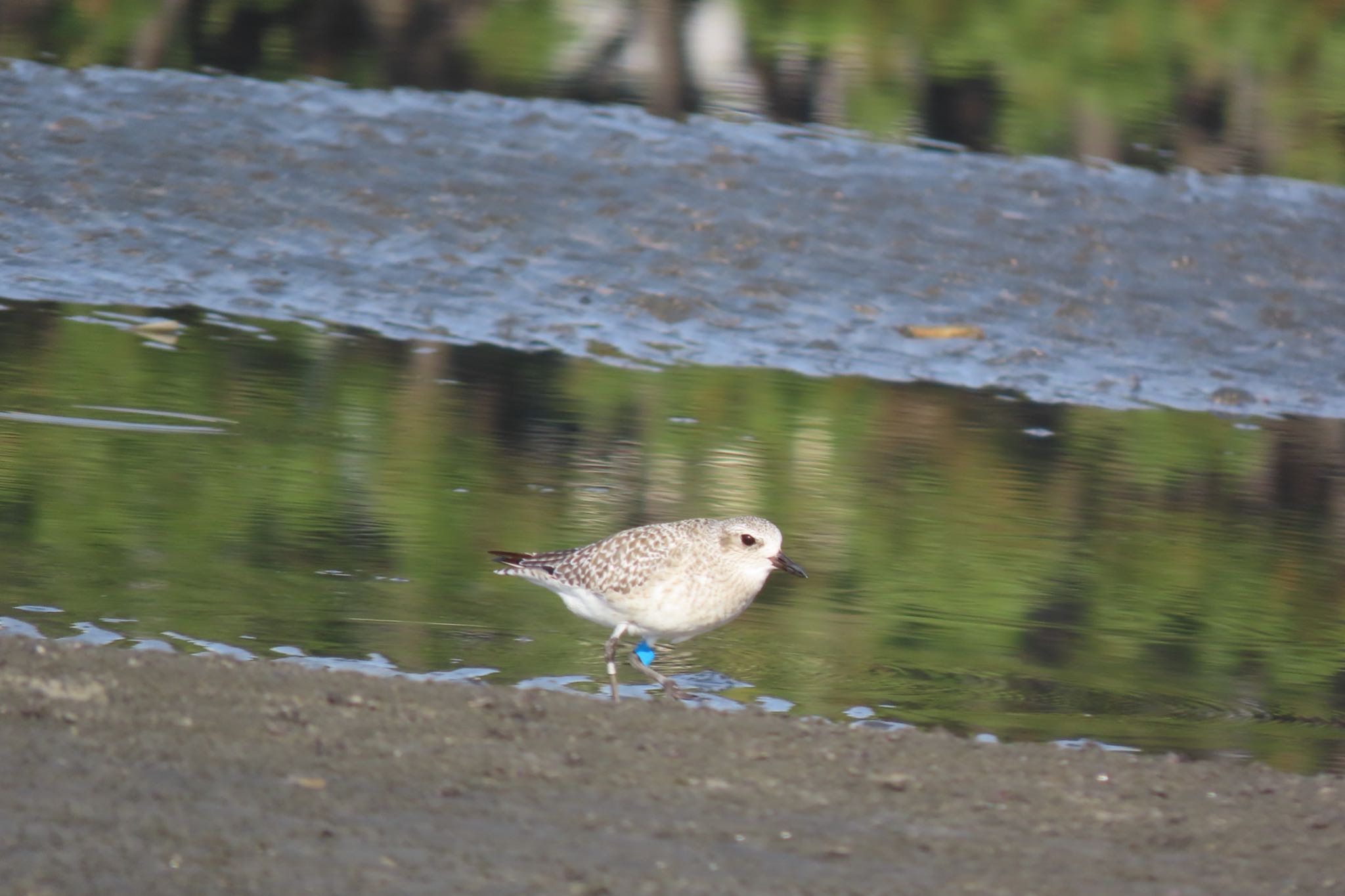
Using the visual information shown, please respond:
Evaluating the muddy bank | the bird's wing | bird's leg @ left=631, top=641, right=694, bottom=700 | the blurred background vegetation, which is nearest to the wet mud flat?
bird's leg @ left=631, top=641, right=694, bottom=700

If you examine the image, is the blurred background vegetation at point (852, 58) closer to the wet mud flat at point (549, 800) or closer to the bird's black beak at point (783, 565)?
the bird's black beak at point (783, 565)

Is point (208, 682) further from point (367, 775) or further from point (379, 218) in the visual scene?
point (379, 218)

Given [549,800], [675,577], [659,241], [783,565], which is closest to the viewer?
[549,800]

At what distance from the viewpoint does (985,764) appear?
239 inches

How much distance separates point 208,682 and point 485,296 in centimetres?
749

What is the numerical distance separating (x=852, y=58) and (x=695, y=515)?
46.1 feet

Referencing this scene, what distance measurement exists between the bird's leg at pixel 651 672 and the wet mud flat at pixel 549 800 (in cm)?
58

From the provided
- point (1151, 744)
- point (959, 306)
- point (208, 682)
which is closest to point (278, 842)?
point (208, 682)

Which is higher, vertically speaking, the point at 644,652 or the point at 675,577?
the point at 675,577

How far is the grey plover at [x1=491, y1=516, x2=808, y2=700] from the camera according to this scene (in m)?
7.06

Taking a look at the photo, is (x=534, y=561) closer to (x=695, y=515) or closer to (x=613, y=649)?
(x=613, y=649)

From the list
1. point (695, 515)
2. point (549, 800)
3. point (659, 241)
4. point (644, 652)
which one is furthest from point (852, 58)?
point (549, 800)

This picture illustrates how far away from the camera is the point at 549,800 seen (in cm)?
544

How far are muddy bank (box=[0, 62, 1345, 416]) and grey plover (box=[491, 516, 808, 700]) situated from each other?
5134mm
